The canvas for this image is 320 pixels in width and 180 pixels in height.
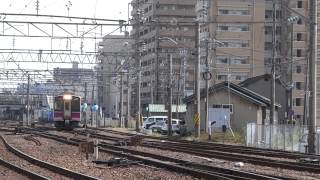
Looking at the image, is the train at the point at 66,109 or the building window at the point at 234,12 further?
the building window at the point at 234,12

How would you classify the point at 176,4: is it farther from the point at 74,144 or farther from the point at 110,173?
the point at 110,173

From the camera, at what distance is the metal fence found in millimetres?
34719

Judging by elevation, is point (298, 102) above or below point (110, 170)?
above

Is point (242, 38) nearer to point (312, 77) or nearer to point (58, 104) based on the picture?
point (58, 104)

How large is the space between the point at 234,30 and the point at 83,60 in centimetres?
4678

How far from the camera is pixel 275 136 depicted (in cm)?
3562

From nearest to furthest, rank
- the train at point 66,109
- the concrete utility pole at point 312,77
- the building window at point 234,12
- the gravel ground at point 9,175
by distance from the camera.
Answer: the gravel ground at point 9,175
the concrete utility pole at point 312,77
the train at point 66,109
the building window at point 234,12

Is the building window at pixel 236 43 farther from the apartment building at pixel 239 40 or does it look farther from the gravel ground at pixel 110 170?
the gravel ground at pixel 110 170

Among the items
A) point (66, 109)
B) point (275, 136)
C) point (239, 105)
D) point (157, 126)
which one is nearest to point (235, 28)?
point (157, 126)

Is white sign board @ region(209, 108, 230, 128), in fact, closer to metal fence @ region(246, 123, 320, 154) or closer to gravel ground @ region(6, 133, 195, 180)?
metal fence @ region(246, 123, 320, 154)

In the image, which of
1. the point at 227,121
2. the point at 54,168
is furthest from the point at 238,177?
the point at 227,121

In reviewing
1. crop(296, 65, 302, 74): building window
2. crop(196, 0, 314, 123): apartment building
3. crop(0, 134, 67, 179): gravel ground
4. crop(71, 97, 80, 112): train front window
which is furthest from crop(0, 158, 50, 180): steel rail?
crop(196, 0, 314, 123): apartment building

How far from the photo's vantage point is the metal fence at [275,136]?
3472 centimetres

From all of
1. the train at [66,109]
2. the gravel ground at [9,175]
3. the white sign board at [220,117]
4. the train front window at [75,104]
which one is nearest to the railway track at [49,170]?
the gravel ground at [9,175]
